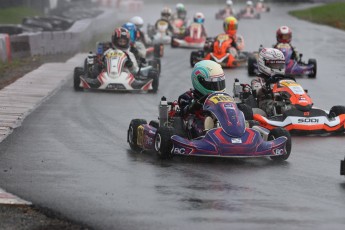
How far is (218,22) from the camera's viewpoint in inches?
1880

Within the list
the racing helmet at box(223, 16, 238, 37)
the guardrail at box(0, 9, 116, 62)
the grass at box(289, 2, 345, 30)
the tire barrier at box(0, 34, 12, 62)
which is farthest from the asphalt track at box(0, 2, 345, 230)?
the grass at box(289, 2, 345, 30)

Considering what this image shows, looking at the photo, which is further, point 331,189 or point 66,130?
point 66,130

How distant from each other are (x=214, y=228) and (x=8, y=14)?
1206 inches

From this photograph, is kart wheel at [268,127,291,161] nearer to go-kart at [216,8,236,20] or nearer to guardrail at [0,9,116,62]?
guardrail at [0,9,116,62]

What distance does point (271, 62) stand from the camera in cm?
1478

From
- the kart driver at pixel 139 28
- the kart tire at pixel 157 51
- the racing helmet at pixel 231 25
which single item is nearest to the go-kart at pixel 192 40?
the kart driver at pixel 139 28

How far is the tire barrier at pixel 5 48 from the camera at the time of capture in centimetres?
2319

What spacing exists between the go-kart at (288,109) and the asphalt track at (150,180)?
216 millimetres

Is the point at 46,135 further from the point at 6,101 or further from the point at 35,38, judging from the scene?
the point at 35,38

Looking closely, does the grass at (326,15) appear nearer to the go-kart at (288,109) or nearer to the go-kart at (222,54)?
the go-kart at (222,54)

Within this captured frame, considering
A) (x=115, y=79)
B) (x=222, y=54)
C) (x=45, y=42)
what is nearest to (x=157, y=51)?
(x=45, y=42)

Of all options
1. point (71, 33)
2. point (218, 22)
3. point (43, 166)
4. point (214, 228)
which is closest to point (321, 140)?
point (43, 166)

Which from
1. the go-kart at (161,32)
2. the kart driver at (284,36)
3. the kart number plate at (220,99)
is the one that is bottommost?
the go-kart at (161,32)

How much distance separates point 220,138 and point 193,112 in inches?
36.8
